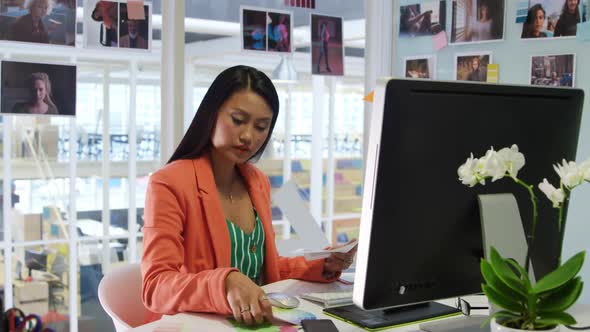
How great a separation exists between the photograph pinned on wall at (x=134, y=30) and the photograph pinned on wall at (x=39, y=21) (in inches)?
6.3

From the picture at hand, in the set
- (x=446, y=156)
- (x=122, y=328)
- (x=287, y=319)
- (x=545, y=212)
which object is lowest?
(x=122, y=328)

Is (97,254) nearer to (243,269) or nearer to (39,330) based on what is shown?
(243,269)

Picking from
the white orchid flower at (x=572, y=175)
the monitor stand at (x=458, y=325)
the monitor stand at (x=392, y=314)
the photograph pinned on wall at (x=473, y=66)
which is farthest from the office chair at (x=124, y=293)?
the photograph pinned on wall at (x=473, y=66)

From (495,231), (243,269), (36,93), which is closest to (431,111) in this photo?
(495,231)

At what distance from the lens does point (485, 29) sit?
2.66 metres

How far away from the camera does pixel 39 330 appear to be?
101 centimetres

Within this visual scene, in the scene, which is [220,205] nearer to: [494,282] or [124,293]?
[124,293]

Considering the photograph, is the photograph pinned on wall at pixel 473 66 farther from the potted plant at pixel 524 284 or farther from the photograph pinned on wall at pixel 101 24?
the potted plant at pixel 524 284

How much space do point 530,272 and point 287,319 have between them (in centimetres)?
50

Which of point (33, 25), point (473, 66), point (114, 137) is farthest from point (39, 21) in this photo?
point (473, 66)

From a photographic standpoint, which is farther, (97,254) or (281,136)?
(281,136)

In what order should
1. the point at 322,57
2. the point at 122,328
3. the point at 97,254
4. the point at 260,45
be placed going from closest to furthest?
the point at 122,328 < the point at 97,254 < the point at 260,45 < the point at 322,57

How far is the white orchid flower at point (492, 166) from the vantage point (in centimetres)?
111

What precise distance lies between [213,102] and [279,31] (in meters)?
0.93
